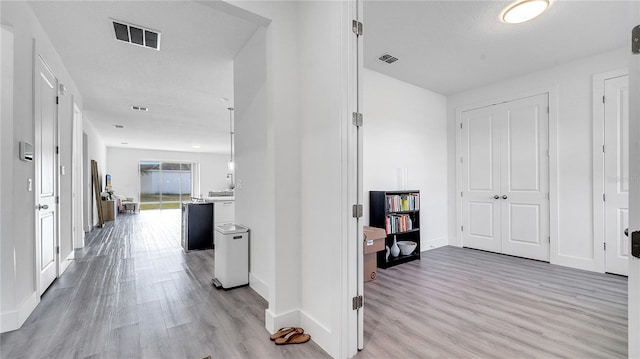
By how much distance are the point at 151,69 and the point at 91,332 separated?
3.34 m

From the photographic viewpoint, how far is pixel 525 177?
4.25 m

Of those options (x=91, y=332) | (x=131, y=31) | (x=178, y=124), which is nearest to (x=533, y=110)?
(x=131, y=31)

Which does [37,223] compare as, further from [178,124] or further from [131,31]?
[178,124]

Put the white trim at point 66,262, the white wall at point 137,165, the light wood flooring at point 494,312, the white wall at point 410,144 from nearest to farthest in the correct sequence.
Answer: the light wood flooring at point 494,312, the white trim at point 66,262, the white wall at point 410,144, the white wall at point 137,165

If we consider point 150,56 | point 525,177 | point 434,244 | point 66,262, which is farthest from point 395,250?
point 66,262

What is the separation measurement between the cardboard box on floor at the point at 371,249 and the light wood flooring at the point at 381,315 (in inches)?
6.4

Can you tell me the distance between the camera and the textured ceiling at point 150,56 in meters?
2.65

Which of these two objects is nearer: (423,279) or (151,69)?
(423,279)

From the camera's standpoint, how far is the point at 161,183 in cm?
1310

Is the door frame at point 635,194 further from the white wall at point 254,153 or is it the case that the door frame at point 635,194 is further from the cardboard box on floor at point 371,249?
the cardboard box on floor at point 371,249

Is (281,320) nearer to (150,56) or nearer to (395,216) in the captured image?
(395,216)

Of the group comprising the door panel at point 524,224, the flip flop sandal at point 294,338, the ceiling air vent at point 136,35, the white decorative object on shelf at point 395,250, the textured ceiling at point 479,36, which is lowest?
the flip flop sandal at point 294,338

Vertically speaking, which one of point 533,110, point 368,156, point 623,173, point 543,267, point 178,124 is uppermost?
point 178,124

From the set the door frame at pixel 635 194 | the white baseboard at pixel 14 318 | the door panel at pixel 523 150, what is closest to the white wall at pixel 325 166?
the door frame at pixel 635 194
